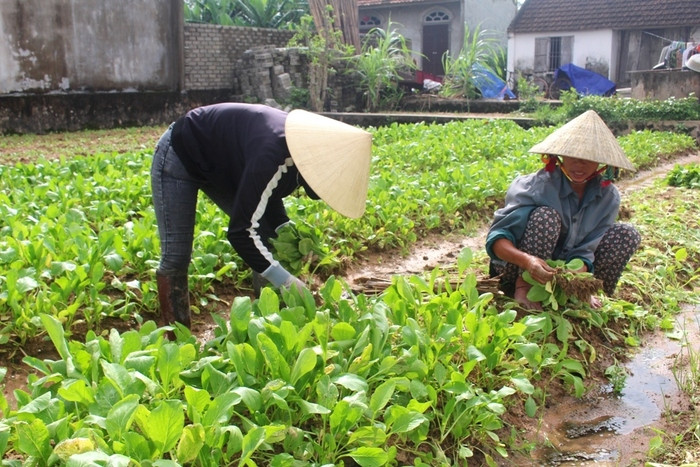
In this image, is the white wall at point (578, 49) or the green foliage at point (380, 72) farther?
the white wall at point (578, 49)

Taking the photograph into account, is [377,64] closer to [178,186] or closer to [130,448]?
[178,186]

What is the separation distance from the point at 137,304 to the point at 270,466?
2148mm

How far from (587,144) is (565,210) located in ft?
1.17

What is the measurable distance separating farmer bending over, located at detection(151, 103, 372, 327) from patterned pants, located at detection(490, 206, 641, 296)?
100cm

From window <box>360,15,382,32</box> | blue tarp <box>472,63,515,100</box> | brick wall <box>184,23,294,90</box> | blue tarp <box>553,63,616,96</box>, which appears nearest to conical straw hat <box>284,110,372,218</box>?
brick wall <box>184,23,294,90</box>

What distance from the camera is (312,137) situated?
8.86 feet

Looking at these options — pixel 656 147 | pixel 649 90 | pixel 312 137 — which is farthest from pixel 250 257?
pixel 649 90

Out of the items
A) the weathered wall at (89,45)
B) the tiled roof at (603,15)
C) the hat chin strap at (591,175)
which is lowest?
the hat chin strap at (591,175)

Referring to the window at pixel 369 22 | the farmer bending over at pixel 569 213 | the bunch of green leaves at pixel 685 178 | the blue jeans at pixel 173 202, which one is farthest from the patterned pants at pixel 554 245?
the window at pixel 369 22

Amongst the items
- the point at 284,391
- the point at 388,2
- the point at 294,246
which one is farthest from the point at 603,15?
the point at 284,391

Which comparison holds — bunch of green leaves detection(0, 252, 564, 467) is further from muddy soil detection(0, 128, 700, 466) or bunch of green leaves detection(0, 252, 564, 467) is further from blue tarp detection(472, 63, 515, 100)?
blue tarp detection(472, 63, 515, 100)

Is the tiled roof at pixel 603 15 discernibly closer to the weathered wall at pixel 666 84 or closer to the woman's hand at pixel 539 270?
the weathered wall at pixel 666 84

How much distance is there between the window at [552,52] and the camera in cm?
2245

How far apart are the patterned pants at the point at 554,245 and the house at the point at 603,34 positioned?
59.4 ft
